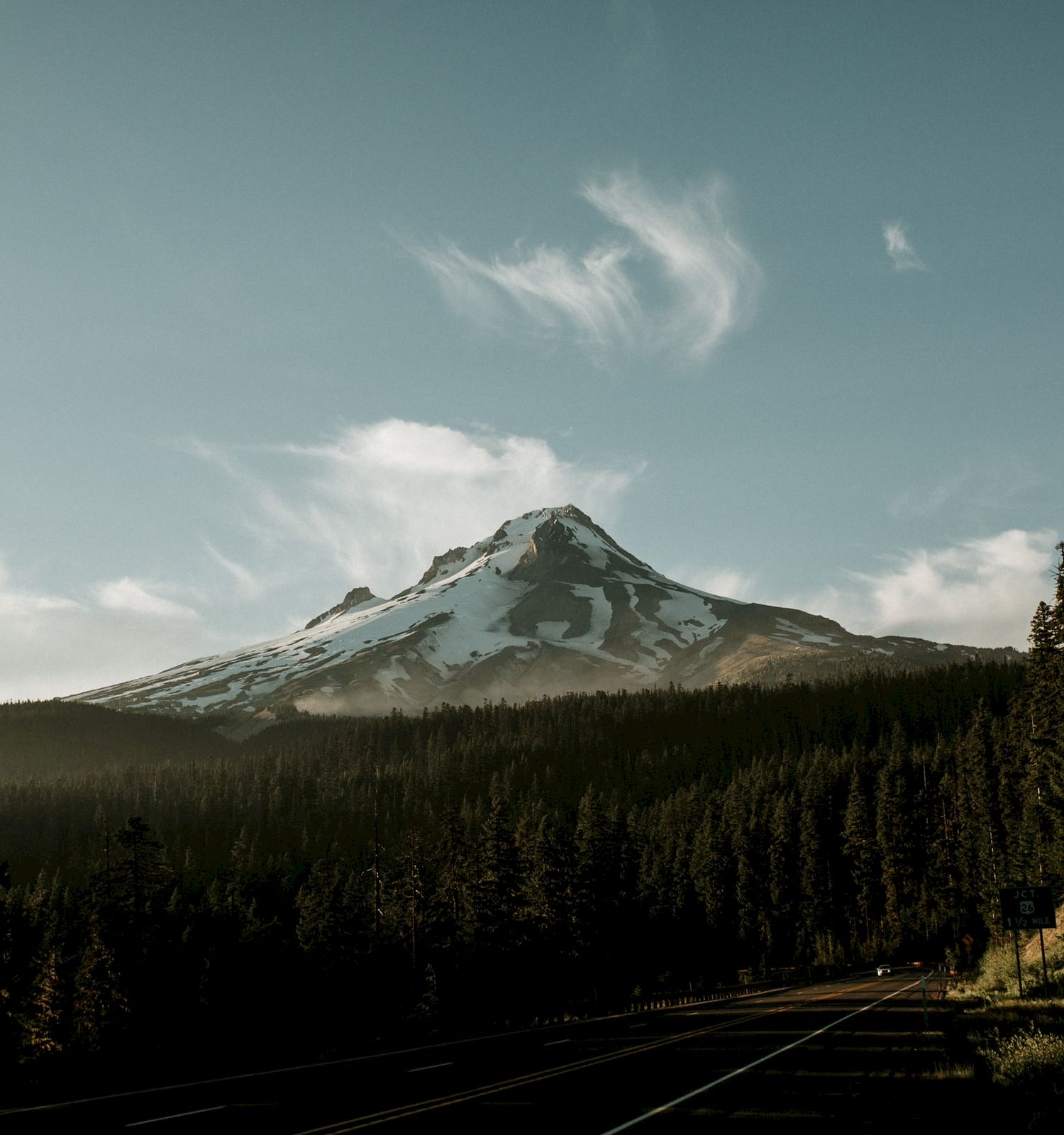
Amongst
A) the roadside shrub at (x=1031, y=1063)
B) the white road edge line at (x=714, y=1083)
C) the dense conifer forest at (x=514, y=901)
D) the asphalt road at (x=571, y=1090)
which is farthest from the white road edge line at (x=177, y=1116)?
the roadside shrub at (x=1031, y=1063)

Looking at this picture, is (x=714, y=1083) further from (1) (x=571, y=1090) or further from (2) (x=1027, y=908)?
(2) (x=1027, y=908)

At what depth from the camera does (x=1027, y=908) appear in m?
30.2

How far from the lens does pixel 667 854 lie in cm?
11306

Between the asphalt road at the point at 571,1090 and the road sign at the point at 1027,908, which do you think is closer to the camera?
the asphalt road at the point at 571,1090

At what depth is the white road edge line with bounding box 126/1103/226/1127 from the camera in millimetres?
12680

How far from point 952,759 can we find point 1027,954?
81.0m

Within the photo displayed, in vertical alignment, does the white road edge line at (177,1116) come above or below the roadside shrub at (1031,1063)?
above

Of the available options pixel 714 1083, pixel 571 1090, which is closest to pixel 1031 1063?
pixel 714 1083

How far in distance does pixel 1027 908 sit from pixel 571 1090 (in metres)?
20.9

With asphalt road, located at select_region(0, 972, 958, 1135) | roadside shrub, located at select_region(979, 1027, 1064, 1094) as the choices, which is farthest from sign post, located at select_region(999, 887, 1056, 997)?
roadside shrub, located at select_region(979, 1027, 1064, 1094)

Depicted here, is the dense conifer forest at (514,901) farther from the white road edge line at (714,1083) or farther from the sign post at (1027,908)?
the sign post at (1027,908)

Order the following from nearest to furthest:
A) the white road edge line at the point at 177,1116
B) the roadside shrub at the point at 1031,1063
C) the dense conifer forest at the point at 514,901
Answer: the white road edge line at the point at 177,1116
the roadside shrub at the point at 1031,1063
the dense conifer forest at the point at 514,901

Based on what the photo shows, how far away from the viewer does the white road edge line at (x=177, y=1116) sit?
1268cm

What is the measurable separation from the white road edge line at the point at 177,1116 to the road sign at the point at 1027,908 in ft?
81.8
